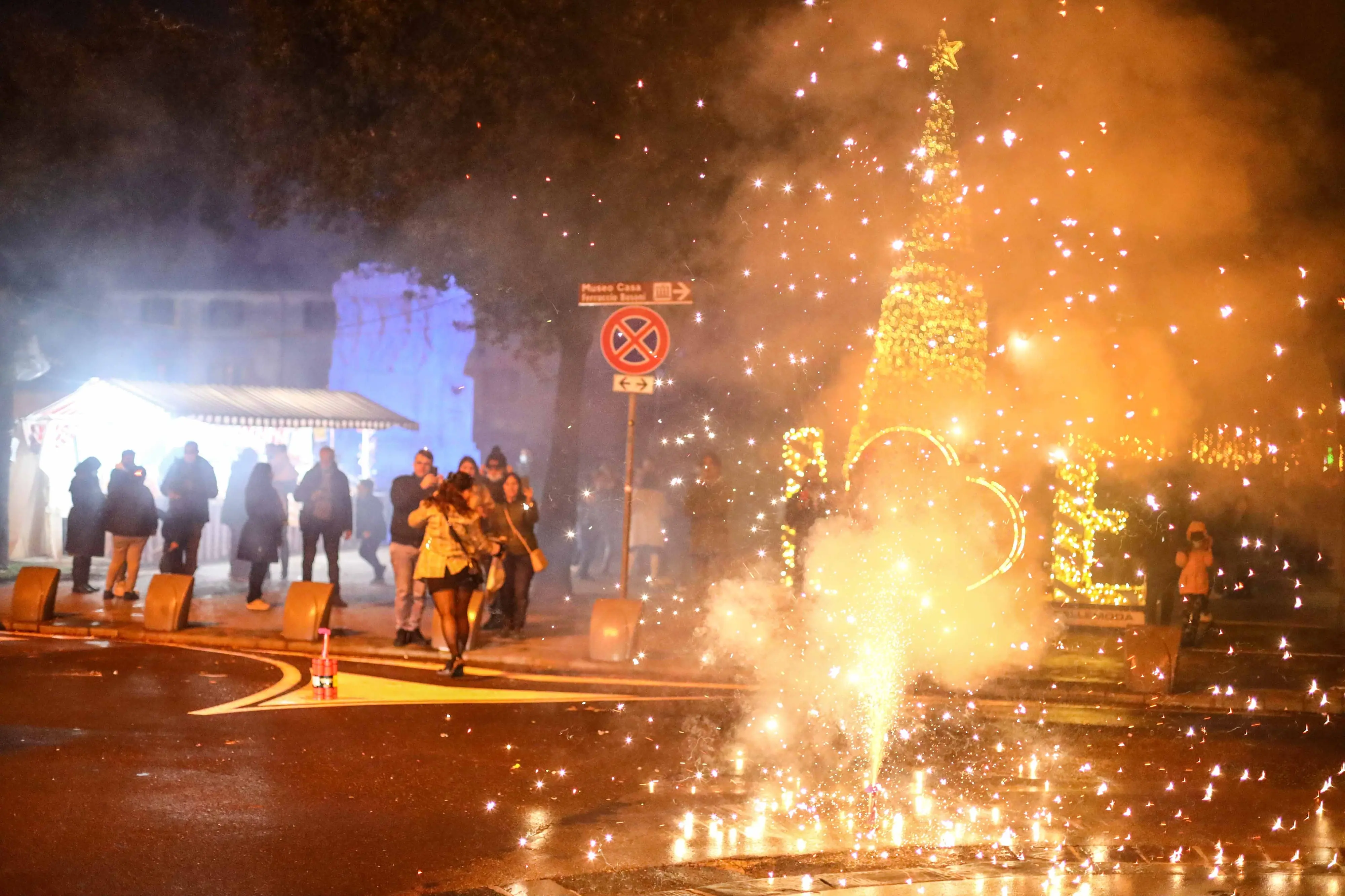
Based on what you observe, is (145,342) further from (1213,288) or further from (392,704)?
(1213,288)

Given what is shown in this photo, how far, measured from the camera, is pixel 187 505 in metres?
13.4

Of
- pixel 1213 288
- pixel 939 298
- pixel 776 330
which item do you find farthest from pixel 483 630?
pixel 1213 288

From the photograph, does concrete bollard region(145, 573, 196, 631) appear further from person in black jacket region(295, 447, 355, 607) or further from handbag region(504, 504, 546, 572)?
handbag region(504, 504, 546, 572)

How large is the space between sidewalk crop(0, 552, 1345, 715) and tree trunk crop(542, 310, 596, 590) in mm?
1137

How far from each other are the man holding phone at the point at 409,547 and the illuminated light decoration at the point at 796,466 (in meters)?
3.20

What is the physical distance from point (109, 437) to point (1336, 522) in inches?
562

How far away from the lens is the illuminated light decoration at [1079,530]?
34.3 ft

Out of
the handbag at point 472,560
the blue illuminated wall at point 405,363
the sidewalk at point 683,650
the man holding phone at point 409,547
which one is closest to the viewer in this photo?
the handbag at point 472,560

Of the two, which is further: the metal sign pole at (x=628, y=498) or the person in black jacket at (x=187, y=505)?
the person in black jacket at (x=187, y=505)

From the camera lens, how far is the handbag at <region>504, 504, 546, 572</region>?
11.2m

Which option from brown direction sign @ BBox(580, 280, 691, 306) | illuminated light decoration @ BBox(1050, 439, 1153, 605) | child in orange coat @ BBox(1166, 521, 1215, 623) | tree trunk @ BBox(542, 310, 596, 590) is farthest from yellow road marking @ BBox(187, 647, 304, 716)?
child in orange coat @ BBox(1166, 521, 1215, 623)

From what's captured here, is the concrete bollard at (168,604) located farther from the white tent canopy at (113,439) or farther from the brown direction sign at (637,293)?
the white tent canopy at (113,439)

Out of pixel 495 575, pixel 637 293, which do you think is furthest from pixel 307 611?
pixel 637 293

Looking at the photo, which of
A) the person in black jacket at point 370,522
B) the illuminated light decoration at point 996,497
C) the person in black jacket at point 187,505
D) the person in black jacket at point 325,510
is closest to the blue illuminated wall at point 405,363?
the person in black jacket at point 370,522
